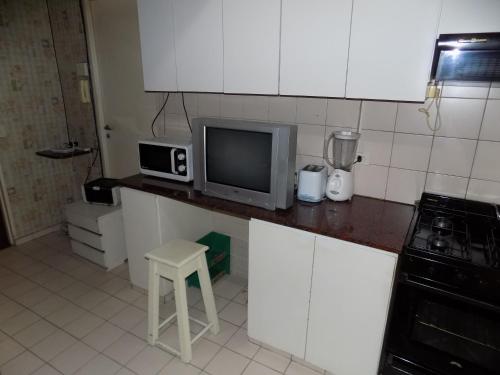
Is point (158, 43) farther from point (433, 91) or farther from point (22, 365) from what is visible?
point (22, 365)

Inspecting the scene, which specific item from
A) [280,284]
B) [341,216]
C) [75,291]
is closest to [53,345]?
[75,291]

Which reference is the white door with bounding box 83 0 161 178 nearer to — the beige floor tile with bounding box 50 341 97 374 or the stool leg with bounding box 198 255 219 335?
the stool leg with bounding box 198 255 219 335

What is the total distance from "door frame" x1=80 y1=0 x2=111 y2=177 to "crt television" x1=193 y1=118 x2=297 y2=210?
158 cm

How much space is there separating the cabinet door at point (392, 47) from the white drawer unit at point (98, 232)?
6.73 feet

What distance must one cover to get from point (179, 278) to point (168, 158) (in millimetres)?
820

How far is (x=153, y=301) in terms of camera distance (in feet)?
6.00

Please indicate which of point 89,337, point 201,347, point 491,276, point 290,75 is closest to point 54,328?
point 89,337

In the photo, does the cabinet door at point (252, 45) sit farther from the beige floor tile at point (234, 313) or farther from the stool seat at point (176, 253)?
the beige floor tile at point (234, 313)

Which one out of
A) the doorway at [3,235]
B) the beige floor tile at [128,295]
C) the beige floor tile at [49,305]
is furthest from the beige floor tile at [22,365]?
the doorway at [3,235]

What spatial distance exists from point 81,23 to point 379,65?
2609 millimetres

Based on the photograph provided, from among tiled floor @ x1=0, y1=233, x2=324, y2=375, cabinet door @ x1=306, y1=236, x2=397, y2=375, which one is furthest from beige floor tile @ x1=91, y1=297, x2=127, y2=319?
cabinet door @ x1=306, y1=236, x2=397, y2=375

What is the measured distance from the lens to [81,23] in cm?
282

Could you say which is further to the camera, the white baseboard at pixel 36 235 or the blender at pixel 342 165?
the white baseboard at pixel 36 235

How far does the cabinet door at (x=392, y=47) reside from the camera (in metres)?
1.32
